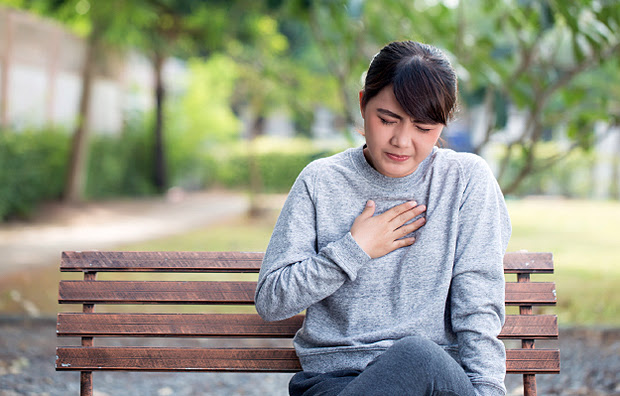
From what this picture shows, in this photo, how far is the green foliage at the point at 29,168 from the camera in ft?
37.3

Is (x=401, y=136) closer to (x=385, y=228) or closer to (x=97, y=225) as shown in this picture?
(x=385, y=228)

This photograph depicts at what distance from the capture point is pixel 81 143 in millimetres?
13188

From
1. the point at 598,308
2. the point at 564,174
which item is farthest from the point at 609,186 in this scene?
the point at 598,308

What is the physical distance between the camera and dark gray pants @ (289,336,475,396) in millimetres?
1729

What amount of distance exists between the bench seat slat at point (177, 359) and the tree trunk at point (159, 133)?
14356mm

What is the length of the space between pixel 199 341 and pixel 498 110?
2771 mm

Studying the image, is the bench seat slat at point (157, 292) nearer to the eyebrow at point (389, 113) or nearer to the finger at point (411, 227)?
the finger at point (411, 227)

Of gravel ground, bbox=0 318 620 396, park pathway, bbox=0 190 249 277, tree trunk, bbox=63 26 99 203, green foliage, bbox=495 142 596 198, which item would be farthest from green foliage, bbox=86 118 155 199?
gravel ground, bbox=0 318 620 396

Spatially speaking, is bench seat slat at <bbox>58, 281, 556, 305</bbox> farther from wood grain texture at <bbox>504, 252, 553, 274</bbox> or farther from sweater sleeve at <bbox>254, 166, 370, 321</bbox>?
sweater sleeve at <bbox>254, 166, 370, 321</bbox>

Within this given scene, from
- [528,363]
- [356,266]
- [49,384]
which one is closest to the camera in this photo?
[356,266]

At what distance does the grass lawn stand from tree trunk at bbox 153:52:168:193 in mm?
4876

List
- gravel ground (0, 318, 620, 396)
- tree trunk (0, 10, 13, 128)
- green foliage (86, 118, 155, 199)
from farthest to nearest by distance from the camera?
green foliage (86, 118, 155, 199) → tree trunk (0, 10, 13, 128) → gravel ground (0, 318, 620, 396)

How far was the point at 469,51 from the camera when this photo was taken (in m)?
4.82

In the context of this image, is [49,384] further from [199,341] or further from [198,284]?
[198,284]
